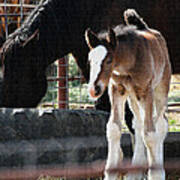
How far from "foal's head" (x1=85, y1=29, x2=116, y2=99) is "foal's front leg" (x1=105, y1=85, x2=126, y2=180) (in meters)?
0.45

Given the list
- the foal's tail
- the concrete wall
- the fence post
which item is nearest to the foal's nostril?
the concrete wall

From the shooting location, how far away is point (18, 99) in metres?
4.42

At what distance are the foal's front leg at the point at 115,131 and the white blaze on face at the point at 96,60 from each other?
0.51 meters

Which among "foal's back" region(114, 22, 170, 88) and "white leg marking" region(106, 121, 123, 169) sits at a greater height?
"foal's back" region(114, 22, 170, 88)

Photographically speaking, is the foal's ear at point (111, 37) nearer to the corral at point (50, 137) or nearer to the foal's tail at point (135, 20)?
the foal's tail at point (135, 20)

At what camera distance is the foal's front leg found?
8.95 feet

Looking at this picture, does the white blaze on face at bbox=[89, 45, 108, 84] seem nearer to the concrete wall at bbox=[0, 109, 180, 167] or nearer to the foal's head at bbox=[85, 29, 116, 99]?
the foal's head at bbox=[85, 29, 116, 99]

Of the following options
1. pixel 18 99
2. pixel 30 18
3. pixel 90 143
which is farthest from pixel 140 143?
pixel 30 18

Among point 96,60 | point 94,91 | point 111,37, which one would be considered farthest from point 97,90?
point 111,37

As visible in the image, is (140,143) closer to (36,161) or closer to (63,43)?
(36,161)

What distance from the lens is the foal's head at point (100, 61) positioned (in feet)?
7.35

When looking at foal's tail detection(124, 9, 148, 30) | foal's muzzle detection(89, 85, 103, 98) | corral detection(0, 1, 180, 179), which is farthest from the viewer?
foal's tail detection(124, 9, 148, 30)

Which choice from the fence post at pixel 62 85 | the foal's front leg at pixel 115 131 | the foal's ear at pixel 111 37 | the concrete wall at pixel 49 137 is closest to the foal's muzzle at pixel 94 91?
the foal's ear at pixel 111 37

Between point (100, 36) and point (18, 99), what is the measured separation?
2.12m
